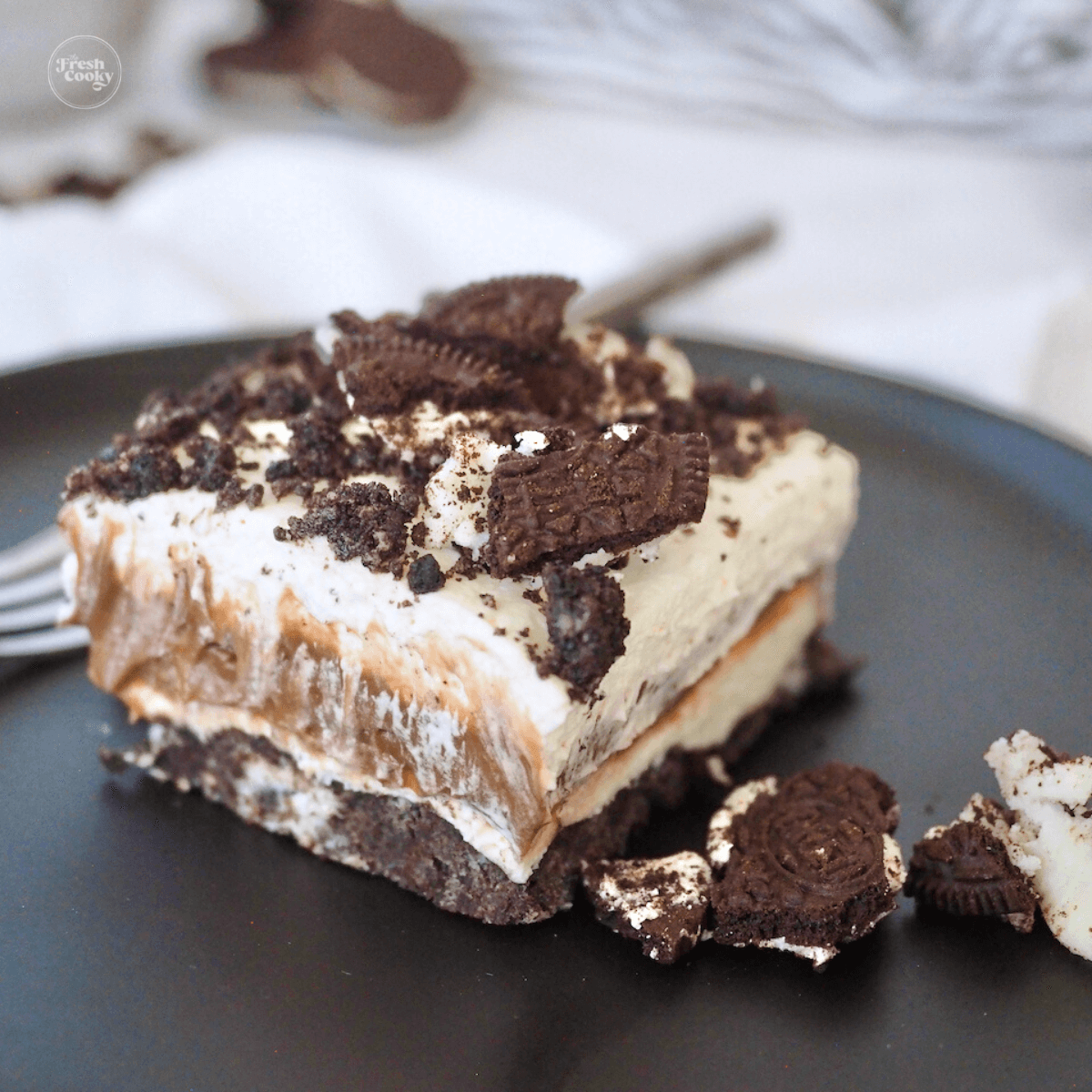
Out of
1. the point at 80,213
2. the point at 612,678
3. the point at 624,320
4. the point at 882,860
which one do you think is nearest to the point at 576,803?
the point at 612,678

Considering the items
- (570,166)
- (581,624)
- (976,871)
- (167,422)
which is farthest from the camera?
(570,166)

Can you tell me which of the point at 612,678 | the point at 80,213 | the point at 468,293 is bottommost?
the point at 80,213

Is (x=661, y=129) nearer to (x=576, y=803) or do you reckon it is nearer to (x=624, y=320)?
(x=624, y=320)

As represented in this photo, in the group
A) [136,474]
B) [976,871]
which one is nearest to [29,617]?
[136,474]

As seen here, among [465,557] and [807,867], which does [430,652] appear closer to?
[465,557]

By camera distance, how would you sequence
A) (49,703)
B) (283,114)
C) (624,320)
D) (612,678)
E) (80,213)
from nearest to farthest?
(612,678), (49,703), (624,320), (80,213), (283,114)

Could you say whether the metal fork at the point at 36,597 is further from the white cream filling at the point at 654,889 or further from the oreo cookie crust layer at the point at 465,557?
the white cream filling at the point at 654,889

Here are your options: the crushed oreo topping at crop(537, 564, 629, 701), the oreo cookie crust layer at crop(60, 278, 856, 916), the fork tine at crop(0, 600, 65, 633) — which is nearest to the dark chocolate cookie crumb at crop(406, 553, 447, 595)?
the oreo cookie crust layer at crop(60, 278, 856, 916)
